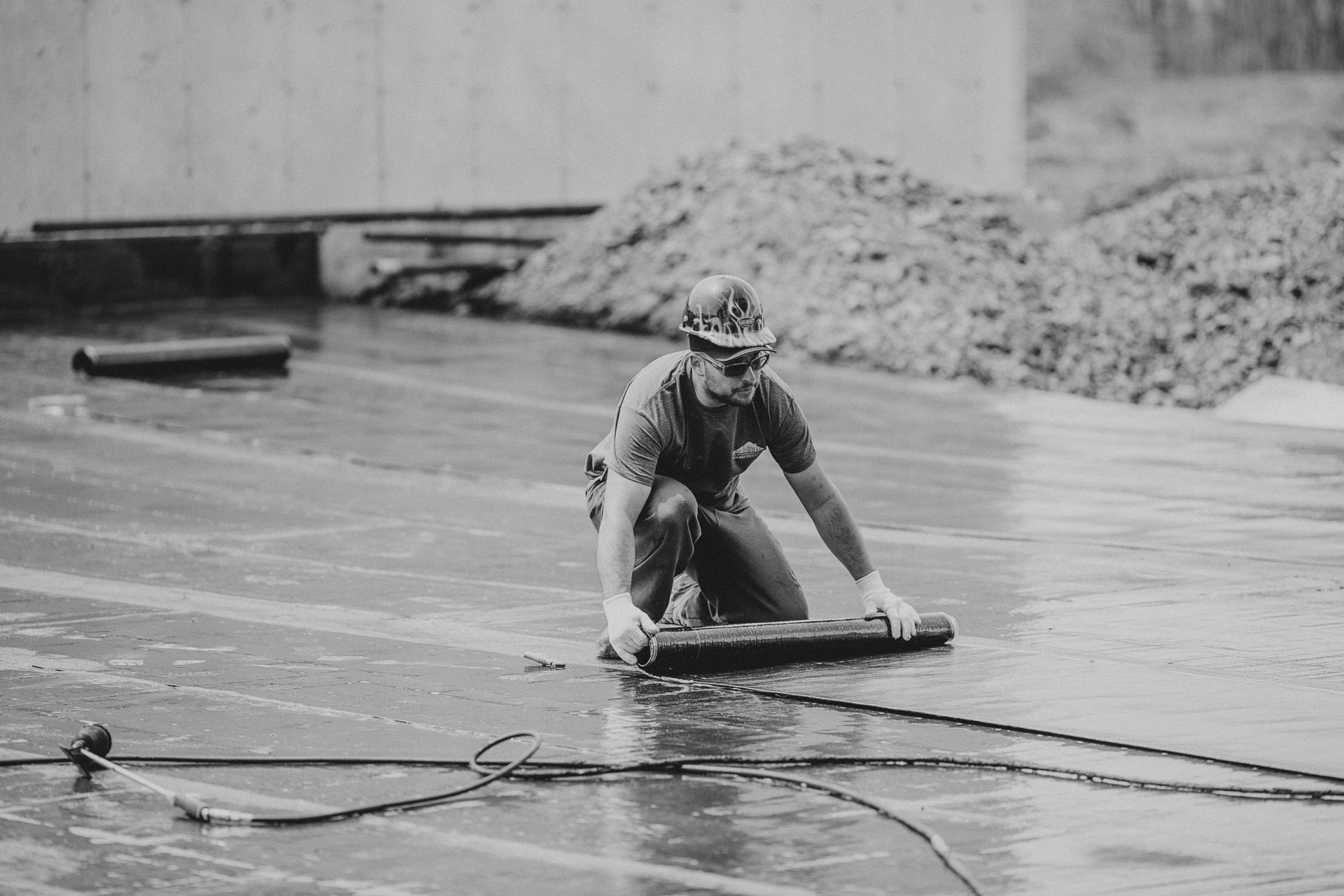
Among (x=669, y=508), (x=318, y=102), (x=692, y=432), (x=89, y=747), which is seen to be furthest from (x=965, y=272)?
(x=89, y=747)

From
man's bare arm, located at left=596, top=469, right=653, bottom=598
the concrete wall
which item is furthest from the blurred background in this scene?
man's bare arm, located at left=596, top=469, right=653, bottom=598

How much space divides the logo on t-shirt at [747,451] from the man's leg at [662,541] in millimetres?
223

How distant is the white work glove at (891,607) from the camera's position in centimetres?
751

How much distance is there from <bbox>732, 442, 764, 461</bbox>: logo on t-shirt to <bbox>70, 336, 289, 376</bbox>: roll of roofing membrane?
11128 millimetres

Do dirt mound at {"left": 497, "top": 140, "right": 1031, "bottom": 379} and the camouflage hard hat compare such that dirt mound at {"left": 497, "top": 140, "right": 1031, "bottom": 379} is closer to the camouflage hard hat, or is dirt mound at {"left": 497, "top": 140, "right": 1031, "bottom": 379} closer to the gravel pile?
the gravel pile

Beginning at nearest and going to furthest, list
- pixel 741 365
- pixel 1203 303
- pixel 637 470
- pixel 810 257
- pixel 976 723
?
pixel 976 723, pixel 741 365, pixel 637 470, pixel 1203 303, pixel 810 257

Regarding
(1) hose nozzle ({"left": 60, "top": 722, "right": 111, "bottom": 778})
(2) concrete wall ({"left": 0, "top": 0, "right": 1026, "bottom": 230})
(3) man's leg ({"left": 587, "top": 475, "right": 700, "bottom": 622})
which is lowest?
(1) hose nozzle ({"left": 60, "top": 722, "right": 111, "bottom": 778})

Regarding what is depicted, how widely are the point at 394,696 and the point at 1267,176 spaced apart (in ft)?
60.6

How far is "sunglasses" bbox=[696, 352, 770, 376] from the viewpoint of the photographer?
7055mm

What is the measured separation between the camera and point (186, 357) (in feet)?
58.3

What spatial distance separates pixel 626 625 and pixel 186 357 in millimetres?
11668

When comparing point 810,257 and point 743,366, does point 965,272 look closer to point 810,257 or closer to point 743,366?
point 810,257

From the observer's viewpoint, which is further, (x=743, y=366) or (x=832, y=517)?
(x=832, y=517)

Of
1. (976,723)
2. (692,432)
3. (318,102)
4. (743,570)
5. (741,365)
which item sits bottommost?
(976,723)
